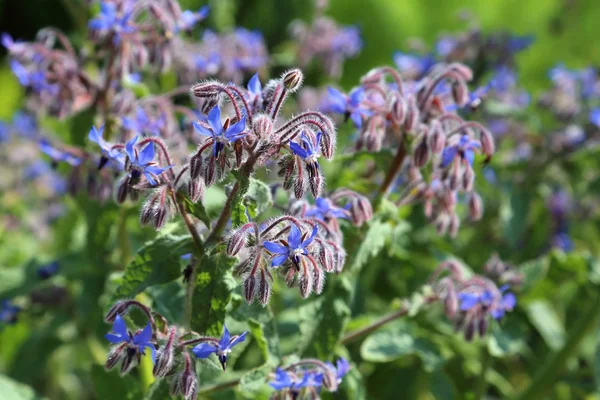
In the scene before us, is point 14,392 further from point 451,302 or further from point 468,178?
point 468,178

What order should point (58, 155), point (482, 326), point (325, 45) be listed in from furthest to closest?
point (325, 45) < point (58, 155) < point (482, 326)

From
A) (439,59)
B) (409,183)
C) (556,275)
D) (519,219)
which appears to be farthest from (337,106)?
(439,59)

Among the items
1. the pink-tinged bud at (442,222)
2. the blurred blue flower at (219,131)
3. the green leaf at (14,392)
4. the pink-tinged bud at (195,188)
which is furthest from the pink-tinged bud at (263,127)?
the green leaf at (14,392)

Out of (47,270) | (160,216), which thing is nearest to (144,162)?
(160,216)

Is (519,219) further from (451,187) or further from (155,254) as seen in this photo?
(155,254)

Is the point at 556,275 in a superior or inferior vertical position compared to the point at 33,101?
inferior
